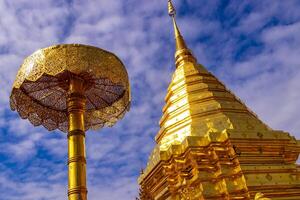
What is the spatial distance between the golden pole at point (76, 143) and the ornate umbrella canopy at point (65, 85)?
371mm

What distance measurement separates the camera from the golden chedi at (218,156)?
11062mm

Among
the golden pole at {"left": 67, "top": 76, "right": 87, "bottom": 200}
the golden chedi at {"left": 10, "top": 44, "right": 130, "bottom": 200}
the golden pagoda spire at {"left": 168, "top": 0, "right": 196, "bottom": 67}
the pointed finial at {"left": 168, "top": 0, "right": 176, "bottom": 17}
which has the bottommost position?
the golden pole at {"left": 67, "top": 76, "right": 87, "bottom": 200}

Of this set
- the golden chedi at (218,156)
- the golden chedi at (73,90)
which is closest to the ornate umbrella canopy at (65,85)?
the golden chedi at (73,90)

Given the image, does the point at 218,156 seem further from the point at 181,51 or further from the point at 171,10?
the point at 171,10

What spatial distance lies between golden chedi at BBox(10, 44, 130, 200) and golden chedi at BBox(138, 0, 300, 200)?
2300 mm

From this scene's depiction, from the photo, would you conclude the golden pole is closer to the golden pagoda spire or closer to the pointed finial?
the golden pagoda spire

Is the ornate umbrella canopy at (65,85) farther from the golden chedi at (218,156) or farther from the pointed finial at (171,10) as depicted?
the pointed finial at (171,10)

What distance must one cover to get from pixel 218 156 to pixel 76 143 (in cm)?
458

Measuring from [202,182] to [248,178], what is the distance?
49.4 inches

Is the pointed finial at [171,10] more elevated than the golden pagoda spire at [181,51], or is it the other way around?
the pointed finial at [171,10]

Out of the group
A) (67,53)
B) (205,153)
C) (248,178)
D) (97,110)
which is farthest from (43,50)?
(248,178)

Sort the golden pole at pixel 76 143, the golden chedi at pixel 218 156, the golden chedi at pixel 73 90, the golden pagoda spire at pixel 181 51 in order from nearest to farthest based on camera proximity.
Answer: the golden pole at pixel 76 143
the golden chedi at pixel 73 90
the golden chedi at pixel 218 156
the golden pagoda spire at pixel 181 51

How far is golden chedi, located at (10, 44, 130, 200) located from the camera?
8648 mm

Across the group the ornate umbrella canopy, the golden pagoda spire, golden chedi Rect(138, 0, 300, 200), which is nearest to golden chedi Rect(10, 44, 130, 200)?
the ornate umbrella canopy
